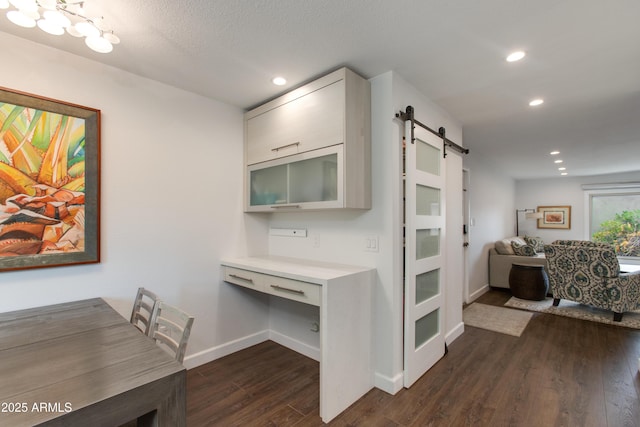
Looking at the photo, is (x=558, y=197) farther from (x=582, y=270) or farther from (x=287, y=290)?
(x=287, y=290)

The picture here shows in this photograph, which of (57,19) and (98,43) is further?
(98,43)

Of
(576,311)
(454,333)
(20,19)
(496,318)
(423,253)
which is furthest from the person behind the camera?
(576,311)

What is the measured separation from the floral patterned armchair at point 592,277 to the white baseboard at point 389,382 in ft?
10.8

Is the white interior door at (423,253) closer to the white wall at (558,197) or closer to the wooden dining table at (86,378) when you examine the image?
the wooden dining table at (86,378)

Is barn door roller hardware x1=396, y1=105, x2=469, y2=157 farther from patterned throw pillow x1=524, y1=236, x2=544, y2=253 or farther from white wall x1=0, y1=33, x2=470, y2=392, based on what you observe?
patterned throw pillow x1=524, y1=236, x2=544, y2=253

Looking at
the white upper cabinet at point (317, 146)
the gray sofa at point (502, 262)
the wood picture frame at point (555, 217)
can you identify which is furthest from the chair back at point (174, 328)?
the wood picture frame at point (555, 217)

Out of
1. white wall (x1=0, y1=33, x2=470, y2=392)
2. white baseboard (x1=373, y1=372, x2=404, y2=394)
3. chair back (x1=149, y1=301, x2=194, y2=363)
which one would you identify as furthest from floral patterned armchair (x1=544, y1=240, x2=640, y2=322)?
chair back (x1=149, y1=301, x2=194, y2=363)

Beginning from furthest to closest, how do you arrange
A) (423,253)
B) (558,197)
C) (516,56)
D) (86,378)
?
(558,197), (423,253), (516,56), (86,378)

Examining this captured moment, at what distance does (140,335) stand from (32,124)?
4.82 feet

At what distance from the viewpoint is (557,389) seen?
214 cm

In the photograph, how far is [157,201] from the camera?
2242 mm

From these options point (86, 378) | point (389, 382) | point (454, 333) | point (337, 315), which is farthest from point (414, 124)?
point (86, 378)

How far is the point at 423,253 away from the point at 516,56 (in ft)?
4.97

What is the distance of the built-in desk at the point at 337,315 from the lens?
1.80 metres
